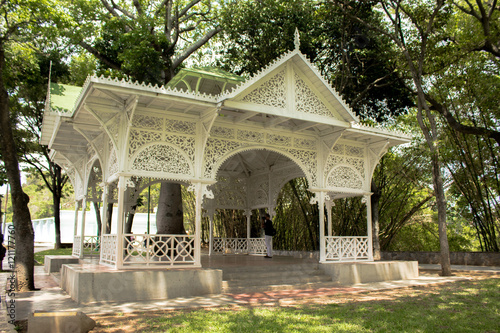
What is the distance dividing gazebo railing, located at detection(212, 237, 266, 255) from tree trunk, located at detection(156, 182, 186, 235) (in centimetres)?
269

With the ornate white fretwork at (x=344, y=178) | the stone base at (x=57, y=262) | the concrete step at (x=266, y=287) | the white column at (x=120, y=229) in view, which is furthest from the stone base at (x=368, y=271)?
the stone base at (x=57, y=262)

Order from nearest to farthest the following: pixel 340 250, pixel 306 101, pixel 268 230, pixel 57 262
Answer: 1. pixel 306 101
2. pixel 340 250
3. pixel 57 262
4. pixel 268 230

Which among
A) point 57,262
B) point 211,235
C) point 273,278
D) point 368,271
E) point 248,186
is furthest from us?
point 248,186

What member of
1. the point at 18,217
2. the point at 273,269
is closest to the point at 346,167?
the point at 273,269

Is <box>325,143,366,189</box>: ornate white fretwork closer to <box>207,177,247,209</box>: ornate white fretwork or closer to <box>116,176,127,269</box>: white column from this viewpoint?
<box>207,177,247,209</box>: ornate white fretwork

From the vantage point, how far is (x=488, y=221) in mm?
13383

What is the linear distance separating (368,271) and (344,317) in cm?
484

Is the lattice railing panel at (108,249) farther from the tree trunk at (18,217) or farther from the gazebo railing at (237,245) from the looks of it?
the gazebo railing at (237,245)

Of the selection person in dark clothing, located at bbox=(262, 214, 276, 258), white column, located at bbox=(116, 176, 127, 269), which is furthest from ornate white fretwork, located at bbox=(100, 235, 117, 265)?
person in dark clothing, located at bbox=(262, 214, 276, 258)

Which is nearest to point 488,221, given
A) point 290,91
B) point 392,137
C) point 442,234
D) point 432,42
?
point 442,234

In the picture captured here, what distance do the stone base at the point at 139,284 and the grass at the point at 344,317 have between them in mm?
1432

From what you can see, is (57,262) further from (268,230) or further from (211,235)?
(268,230)

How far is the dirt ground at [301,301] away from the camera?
521 centimetres

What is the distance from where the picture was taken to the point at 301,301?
23.8 feet
